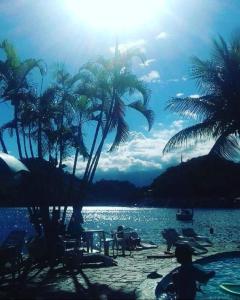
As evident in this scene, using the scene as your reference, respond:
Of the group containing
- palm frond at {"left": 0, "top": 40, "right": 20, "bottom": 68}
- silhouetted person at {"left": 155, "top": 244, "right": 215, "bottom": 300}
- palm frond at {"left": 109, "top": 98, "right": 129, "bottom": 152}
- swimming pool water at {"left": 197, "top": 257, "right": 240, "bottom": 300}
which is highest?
palm frond at {"left": 0, "top": 40, "right": 20, "bottom": 68}

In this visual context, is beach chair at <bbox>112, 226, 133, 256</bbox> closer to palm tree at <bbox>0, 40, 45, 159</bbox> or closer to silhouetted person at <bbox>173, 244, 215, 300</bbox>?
palm tree at <bbox>0, 40, 45, 159</bbox>

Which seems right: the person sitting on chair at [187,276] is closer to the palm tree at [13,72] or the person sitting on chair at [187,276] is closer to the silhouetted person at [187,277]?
the silhouetted person at [187,277]

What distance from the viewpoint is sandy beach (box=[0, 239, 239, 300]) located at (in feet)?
29.4

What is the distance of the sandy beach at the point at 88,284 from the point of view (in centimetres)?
897

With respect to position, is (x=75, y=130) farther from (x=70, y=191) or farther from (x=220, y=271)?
(x=220, y=271)

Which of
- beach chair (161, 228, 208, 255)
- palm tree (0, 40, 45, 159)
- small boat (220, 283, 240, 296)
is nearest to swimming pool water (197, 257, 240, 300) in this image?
small boat (220, 283, 240, 296)

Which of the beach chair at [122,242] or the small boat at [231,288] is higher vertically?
the beach chair at [122,242]

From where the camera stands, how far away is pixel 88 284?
10141 millimetres

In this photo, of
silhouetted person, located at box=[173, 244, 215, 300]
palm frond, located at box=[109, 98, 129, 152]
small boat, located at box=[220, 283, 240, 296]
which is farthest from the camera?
palm frond, located at box=[109, 98, 129, 152]

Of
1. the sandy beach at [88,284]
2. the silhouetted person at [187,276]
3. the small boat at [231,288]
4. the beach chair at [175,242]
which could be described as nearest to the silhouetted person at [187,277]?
the silhouetted person at [187,276]

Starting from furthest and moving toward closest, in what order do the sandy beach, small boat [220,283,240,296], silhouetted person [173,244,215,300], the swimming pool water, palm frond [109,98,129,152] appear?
palm frond [109,98,129,152]
the swimming pool water
small boat [220,283,240,296]
the sandy beach
silhouetted person [173,244,215,300]

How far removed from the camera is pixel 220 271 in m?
13.8

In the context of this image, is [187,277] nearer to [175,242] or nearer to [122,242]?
[122,242]

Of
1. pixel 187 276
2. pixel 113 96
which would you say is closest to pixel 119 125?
pixel 113 96
